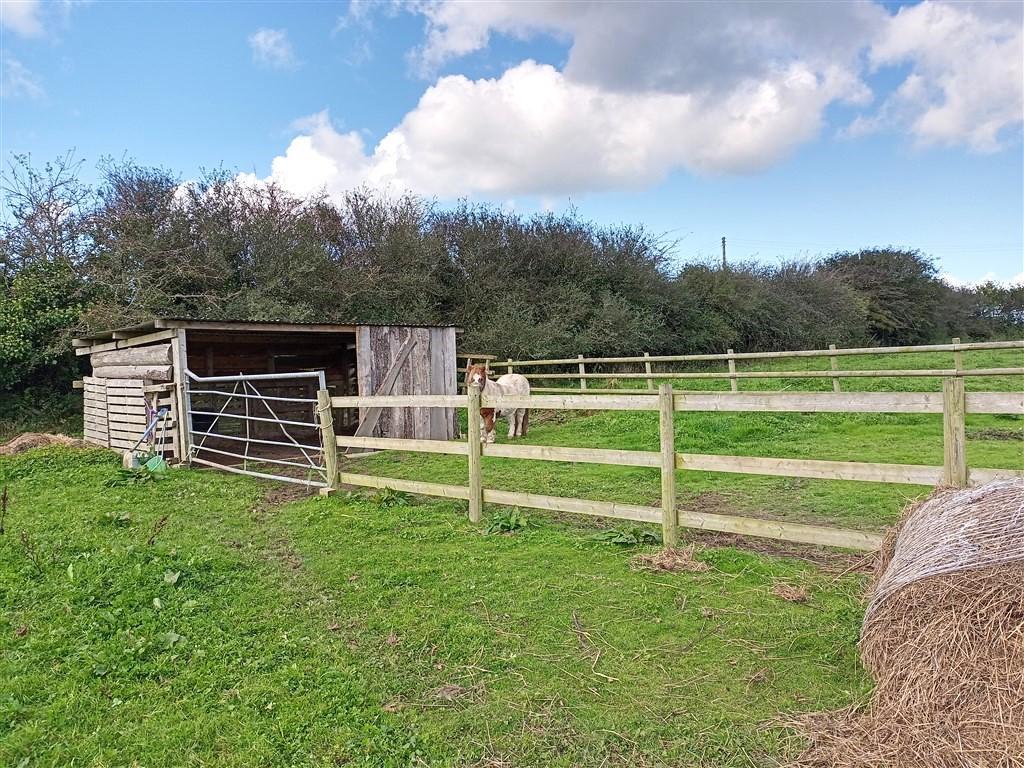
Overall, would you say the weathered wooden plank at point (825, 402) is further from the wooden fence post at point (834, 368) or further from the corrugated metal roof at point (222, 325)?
the wooden fence post at point (834, 368)

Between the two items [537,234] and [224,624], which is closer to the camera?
[224,624]

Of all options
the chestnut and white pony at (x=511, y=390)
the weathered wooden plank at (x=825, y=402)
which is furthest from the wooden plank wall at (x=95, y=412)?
the weathered wooden plank at (x=825, y=402)

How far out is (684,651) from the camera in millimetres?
3119

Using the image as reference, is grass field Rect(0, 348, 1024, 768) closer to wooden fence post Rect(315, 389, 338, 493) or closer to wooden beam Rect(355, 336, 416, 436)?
wooden fence post Rect(315, 389, 338, 493)

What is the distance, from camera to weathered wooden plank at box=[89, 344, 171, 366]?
8920 mm

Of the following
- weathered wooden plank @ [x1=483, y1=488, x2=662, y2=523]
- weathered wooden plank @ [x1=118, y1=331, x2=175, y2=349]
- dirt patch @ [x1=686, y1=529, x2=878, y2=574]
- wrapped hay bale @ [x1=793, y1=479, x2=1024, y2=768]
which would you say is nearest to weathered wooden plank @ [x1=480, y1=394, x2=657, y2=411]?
weathered wooden plank @ [x1=483, y1=488, x2=662, y2=523]

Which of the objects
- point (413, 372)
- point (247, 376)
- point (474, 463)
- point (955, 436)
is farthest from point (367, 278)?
point (955, 436)

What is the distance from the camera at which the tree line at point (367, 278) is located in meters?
13.3

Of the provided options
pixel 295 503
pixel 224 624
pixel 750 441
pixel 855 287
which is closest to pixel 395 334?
pixel 295 503

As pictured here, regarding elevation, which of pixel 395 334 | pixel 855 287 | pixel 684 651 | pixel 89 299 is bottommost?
pixel 684 651

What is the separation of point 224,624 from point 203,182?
619 inches

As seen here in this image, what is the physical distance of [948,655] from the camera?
2.26 metres

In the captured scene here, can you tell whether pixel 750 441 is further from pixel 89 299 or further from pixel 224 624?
pixel 89 299

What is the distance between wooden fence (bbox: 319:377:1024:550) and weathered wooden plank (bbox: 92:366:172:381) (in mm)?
4607
